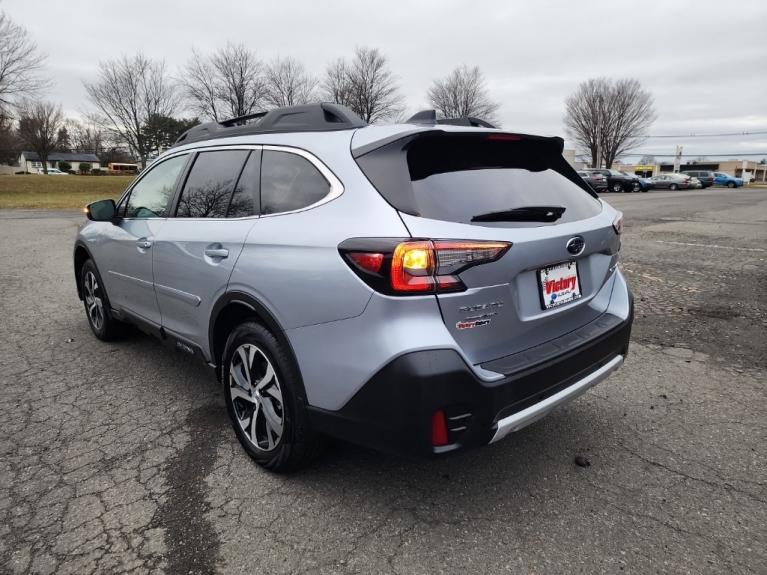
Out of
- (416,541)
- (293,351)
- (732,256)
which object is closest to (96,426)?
(293,351)

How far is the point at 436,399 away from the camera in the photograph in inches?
76.1

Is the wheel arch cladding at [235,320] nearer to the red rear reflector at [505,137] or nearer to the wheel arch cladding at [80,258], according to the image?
the red rear reflector at [505,137]

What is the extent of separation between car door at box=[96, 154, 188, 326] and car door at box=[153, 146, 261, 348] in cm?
17

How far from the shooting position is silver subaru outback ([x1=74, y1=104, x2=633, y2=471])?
1.98m

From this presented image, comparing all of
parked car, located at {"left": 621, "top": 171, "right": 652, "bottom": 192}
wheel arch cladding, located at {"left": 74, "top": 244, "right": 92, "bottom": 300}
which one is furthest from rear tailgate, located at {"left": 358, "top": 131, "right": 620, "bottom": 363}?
A: parked car, located at {"left": 621, "top": 171, "right": 652, "bottom": 192}

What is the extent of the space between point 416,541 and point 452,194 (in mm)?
1475

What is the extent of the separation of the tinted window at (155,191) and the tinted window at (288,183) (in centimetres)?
110

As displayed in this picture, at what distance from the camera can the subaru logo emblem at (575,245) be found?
2378mm

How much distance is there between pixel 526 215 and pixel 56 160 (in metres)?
128

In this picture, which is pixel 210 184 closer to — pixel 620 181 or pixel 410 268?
pixel 410 268

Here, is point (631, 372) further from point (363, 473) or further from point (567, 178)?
point (363, 473)

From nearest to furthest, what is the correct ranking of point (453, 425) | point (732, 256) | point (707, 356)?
point (453, 425), point (707, 356), point (732, 256)

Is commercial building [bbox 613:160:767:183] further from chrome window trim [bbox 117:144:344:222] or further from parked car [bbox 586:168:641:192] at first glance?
chrome window trim [bbox 117:144:344:222]

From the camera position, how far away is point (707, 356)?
4.24 metres
